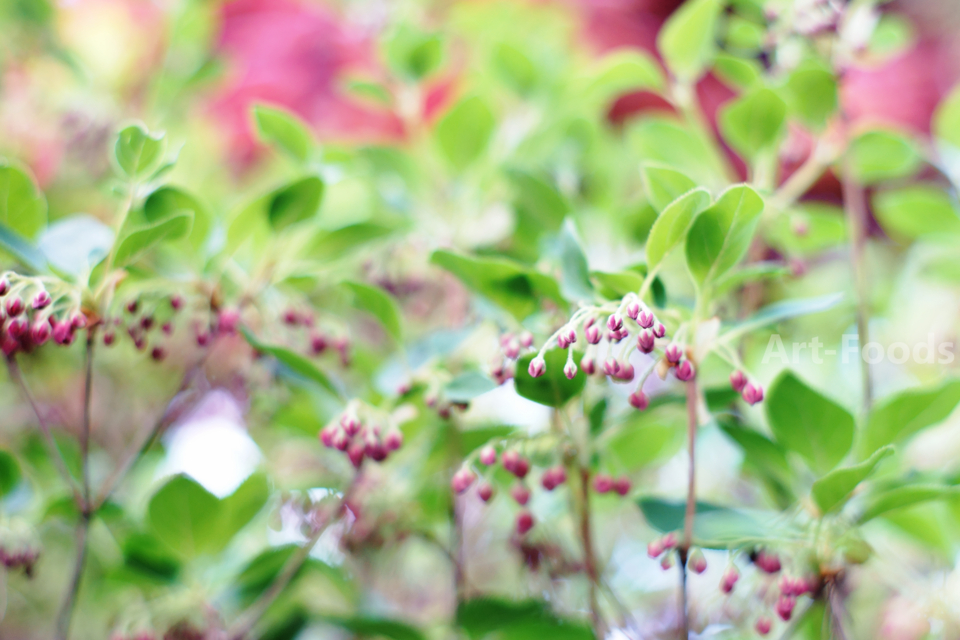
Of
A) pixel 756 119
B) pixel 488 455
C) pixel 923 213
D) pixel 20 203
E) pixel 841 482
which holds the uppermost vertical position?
pixel 20 203

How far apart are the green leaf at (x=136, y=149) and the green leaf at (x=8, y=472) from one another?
1.43 feet

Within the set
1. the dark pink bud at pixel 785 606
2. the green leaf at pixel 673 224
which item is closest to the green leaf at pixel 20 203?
the green leaf at pixel 673 224

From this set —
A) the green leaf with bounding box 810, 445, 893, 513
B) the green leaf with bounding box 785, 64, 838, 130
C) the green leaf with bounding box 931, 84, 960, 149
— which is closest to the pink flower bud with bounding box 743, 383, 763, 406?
the green leaf with bounding box 810, 445, 893, 513

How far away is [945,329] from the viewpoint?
1.33 metres

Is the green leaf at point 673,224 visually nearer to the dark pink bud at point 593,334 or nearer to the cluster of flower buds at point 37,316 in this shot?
the dark pink bud at point 593,334

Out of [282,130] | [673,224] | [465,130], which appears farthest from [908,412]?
[282,130]

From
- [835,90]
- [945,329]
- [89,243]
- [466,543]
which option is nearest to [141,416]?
[466,543]

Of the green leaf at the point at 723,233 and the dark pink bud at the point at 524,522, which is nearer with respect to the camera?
the green leaf at the point at 723,233

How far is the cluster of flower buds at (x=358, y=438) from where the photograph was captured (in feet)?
2.26

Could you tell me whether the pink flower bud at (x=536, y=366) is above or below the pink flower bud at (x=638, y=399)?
above

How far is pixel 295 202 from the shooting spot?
2.62ft

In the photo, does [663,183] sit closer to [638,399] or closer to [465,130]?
[638,399]

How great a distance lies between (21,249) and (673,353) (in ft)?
2.17

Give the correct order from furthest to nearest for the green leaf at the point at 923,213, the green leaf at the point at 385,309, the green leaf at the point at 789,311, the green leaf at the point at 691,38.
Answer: the green leaf at the point at 923,213
the green leaf at the point at 691,38
the green leaf at the point at 385,309
the green leaf at the point at 789,311
